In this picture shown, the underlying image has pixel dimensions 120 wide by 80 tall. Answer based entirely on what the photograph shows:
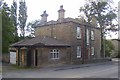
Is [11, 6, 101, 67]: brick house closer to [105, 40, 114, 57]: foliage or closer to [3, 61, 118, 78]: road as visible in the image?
[3, 61, 118, 78]: road

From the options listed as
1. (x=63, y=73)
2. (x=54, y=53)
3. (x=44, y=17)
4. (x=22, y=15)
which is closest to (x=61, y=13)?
(x=44, y=17)

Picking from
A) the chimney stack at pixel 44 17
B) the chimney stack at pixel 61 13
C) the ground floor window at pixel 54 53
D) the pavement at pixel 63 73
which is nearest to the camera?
the pavement at pixel 63 73

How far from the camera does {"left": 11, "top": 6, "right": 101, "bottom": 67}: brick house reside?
2897cm

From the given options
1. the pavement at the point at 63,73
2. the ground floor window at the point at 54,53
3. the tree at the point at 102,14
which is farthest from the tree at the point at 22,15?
the pavement at the point at 63,73

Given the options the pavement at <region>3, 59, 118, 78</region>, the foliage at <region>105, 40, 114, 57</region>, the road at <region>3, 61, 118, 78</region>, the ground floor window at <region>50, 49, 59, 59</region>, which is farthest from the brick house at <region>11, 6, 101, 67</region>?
the foliage at <region>105, 40, 114, 57</region>

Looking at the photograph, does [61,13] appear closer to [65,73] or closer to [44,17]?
[44,17]

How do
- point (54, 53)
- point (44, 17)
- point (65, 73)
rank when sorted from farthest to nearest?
point (44, 17) < point (54, 53) < point (65, 73)

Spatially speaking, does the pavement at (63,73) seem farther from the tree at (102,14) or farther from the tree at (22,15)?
the tree at (22,15)

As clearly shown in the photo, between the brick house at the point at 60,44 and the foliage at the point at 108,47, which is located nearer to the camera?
the brick house at the point at 60,44

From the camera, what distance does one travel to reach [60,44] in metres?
30.9

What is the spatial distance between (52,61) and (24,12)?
37.4 m

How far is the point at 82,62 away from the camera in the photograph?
34.7 metres

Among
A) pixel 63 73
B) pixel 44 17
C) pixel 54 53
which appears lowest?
pixel 63 73

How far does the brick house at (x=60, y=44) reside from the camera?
95.0 feet
